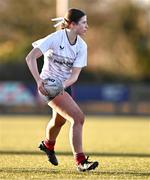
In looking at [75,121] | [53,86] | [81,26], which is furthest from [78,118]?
[81,26]

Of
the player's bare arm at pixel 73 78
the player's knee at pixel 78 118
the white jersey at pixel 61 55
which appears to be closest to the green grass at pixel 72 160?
the player's knee at pixel 78 118

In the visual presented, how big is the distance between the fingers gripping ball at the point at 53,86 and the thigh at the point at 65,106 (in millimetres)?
82

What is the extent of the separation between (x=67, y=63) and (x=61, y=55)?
0.46 ft

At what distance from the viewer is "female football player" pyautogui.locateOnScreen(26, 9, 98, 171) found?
27.7 feet

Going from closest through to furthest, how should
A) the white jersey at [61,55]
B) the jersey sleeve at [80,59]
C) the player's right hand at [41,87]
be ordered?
the player's right hand at [41,87] < the white jersey at [61,55] < the jersey sleeve at [80,59]

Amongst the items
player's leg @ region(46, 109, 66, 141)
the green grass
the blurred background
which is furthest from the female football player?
the blurred background

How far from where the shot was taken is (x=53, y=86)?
846 cm

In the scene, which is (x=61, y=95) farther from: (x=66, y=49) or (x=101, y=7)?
(x=101, y=7)

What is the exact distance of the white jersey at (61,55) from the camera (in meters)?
8.55

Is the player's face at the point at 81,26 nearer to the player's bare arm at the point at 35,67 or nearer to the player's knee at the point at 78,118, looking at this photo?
the player's bare arm at the point at 35,67

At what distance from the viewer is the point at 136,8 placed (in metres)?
41.6

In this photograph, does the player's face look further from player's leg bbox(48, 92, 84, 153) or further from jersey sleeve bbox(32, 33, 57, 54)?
player's leg bbox(48, 92, 84, 153)

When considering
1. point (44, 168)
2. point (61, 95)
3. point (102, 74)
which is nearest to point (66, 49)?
point (61, 95)

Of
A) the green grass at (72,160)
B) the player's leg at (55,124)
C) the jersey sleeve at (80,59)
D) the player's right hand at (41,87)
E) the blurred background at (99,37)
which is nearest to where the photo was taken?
the green grass at (72,160)
